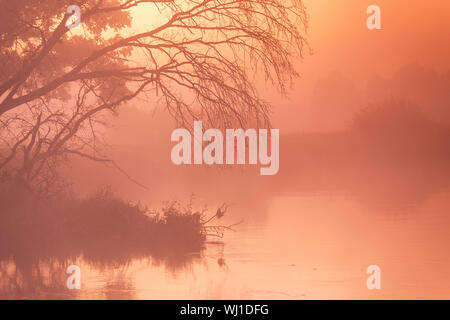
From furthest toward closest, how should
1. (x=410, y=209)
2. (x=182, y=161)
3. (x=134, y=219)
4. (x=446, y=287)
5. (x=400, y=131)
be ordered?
(x=182, y=161)
(x=400, y=131)
(x=410, y=209)
(x=134, y=219)
(x=446, y=287)

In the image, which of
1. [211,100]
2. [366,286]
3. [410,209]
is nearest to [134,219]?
[211,100]

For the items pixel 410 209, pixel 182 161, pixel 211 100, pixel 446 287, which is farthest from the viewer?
pixel 182 161

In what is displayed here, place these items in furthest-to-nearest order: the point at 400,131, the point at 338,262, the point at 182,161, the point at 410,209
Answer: the point at 182,161, the point at 400,131, the point at 410,209, the point at 338,262

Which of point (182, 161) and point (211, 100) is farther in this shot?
point (182, 161)

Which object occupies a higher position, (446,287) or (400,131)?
(400,131)

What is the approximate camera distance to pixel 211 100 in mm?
15094

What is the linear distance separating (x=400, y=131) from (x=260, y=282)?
41.9 metres

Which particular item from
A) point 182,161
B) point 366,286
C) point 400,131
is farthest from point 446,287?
point 182,161

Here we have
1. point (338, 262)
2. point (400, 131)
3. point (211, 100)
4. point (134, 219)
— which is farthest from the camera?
point (400, 131)

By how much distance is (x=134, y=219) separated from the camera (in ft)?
52.9

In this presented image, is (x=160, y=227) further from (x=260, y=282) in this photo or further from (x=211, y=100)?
(x=260, y=282)

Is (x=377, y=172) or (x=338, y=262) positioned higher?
(x=377, y=172)

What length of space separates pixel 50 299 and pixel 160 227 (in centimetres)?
537

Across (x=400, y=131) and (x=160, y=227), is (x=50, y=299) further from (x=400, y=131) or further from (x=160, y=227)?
(x=400, y=131)
